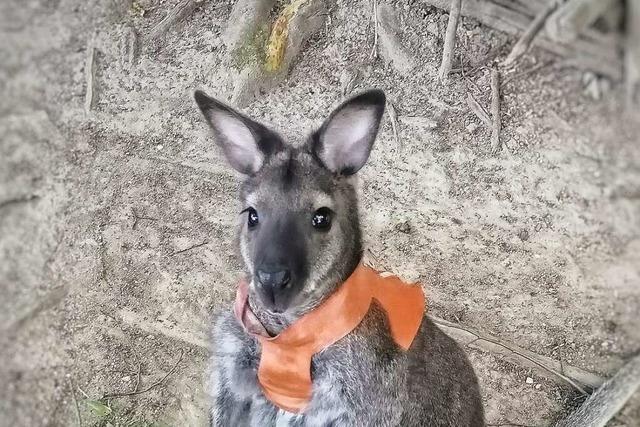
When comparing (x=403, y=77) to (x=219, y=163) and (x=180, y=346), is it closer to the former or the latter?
(x=219, y=163)

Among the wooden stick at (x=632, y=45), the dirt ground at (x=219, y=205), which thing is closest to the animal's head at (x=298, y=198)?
the dirt ground at (x=219, y=205)

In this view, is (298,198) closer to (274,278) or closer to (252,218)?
(252,218)

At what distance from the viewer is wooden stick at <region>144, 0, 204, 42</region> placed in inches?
80.3

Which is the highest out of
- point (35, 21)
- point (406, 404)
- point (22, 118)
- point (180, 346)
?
point (35, 21)

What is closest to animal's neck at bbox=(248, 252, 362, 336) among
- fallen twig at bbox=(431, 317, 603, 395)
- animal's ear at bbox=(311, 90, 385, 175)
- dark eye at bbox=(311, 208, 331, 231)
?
dark eye at bbox=(311, 208, 331, 231)

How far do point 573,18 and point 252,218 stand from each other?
99 centimetres

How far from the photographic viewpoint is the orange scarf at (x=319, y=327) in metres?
2.04

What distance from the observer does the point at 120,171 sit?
7.30 feet

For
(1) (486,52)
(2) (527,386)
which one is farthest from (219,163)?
(2) (527,386)

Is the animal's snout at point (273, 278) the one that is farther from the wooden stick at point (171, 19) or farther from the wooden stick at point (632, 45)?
the wooden stick at point (632, 45)

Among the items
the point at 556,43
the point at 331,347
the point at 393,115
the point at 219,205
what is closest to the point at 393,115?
the point at 393,115

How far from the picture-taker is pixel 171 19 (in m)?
2.05

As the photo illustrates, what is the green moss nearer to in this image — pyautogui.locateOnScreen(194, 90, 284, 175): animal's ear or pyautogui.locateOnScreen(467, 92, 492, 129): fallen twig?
pyautogui.locateOnScreen(194, 90, 284, 175): animal's ear

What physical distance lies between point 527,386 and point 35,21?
1963 mm
